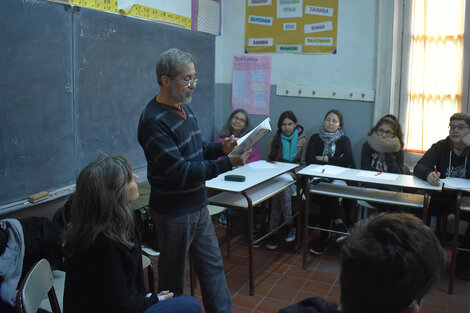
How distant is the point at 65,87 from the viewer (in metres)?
3.04

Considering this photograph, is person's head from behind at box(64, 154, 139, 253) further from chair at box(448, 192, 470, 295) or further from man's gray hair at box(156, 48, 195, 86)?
chair at box(448, 192, 470, 295)

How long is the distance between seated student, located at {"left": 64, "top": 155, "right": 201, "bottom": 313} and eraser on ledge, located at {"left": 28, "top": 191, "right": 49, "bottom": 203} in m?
1.33

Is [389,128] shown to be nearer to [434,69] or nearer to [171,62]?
[434,69]

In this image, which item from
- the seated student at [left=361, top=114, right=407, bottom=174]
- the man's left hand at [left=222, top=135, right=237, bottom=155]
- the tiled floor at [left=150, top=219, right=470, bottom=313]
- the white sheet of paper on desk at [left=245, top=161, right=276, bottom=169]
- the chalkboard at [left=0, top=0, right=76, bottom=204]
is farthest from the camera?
the seated student at [left=361, top=114, right=407, bottom=174]

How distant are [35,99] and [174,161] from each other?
1275 mm

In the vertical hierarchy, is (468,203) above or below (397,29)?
below

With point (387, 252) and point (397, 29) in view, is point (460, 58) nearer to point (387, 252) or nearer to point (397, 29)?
point (397, 29)

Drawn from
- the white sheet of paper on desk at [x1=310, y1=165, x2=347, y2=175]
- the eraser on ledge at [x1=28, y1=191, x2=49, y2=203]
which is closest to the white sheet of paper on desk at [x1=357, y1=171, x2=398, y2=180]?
the white sheet of paper on desk at [x1=310, y1=165, x2=347, y2=175]

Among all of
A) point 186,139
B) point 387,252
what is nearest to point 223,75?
point 186,139

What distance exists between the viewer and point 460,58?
4.02 m

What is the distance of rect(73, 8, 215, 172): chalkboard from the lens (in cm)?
319

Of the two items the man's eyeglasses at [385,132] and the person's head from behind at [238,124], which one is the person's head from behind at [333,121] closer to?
the man's eyeglasses at [385,132]

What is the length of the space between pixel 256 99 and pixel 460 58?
6.37ft

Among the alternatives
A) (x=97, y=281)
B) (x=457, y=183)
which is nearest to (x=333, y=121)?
(x=457, y=183)
